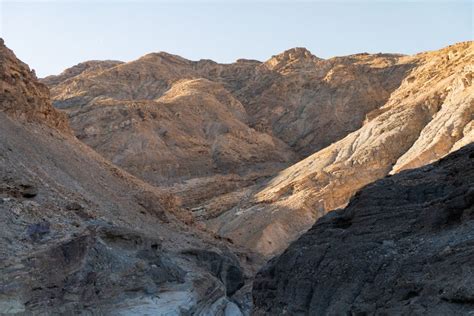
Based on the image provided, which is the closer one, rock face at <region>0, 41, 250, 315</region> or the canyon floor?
the canyon floor

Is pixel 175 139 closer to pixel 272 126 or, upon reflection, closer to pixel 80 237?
pixel 272 126

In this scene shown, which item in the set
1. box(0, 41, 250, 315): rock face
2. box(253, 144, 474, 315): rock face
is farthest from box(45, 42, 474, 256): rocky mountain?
box(253, 144, 474, 315): rock face

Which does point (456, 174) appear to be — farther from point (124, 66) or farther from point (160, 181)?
point (124, 66)

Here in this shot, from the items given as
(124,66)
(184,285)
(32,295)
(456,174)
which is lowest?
(184,285)

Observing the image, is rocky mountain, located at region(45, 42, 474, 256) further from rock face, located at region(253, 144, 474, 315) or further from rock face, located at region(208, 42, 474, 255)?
rock face, located at region(253, 144, 474, 315)

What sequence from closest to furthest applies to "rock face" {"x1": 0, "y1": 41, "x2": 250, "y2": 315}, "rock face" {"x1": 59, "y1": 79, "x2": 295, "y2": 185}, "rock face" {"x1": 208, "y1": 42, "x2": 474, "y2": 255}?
1. "rock face" {"x1": 0, "y1": 41, "x2": 250, "y2": 315}
2. "rock face" {"x1": 208, "y1": 42, "x2": 474, "y2": 255}
3. "rock face" {"x1": 59, "y1": 79, "x2": 295, "y2": 185}

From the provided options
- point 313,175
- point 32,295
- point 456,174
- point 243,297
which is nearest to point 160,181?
point 313,175

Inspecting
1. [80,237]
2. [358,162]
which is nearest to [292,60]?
[358,162]

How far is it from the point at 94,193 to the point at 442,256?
680 inches

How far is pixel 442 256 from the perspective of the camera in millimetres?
8648

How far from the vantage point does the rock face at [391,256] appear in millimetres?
8297

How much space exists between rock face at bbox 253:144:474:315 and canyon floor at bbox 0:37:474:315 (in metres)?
0.04

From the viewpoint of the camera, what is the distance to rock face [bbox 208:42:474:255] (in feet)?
113

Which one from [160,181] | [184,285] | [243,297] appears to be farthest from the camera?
[160,181]
